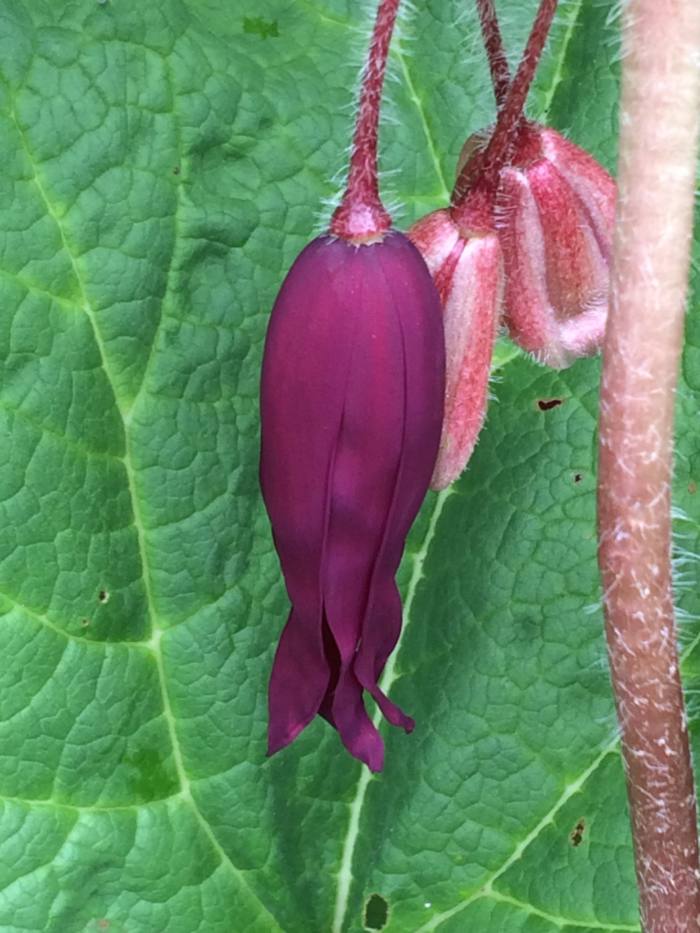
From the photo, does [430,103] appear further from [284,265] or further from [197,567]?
[197,567]

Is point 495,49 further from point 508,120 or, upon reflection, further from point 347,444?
point 347,444

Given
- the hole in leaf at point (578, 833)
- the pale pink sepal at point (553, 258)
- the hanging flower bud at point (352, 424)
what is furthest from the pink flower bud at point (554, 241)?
the hole in leaf at point (578, 833)

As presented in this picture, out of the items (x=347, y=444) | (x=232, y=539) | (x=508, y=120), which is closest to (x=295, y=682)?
(x=347, y=444)

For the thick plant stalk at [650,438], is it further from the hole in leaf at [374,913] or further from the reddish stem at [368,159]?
the hole in leaf at [374,913]

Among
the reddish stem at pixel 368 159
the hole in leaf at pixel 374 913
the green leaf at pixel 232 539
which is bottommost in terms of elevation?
the hole in leaf at pixel 374 913

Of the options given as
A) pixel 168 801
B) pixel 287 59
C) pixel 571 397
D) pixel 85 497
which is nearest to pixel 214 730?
pixel 168 801

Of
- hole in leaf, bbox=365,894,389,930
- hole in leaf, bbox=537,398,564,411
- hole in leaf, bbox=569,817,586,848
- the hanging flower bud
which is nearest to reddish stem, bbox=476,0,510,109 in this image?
the hanging flower bud
